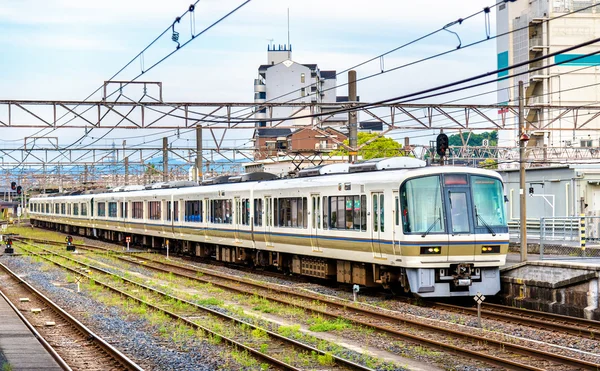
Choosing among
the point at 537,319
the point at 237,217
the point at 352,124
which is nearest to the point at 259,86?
the point at 237,217

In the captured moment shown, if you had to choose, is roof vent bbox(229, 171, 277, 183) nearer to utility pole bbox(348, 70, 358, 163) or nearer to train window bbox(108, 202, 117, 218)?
utility pole bbox(348, 70, 358, 163)

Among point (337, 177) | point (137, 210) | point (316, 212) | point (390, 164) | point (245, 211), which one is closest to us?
point (390, 164)

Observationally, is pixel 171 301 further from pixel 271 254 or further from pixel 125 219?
pixel 125 219

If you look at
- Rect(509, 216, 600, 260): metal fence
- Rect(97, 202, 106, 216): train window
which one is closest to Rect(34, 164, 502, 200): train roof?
Rect(509, 216, 600, 260): metal fence

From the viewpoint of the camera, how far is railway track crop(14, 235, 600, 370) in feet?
37.8

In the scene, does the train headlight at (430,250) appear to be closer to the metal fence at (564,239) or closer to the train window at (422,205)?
the train window at (422,205)

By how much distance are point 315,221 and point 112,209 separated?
26213 mm

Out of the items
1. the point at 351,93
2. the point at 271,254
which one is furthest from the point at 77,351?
the point at 351,93

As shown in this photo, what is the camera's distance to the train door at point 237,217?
27188 mm

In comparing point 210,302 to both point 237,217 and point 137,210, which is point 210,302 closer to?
point 237,217

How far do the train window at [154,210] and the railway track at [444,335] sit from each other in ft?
50.8

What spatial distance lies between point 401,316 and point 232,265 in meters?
14.8

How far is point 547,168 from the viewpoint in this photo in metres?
30.2

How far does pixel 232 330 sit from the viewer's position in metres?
14.9
